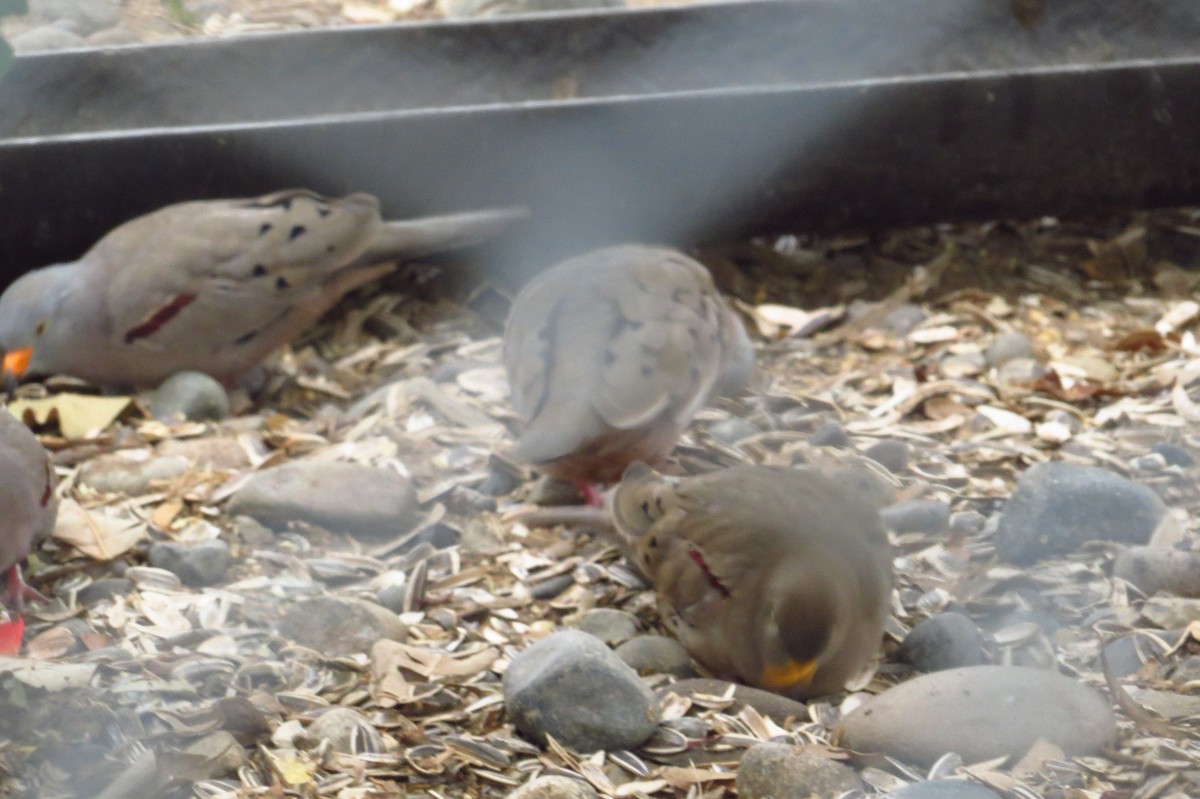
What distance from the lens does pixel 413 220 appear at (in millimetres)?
4656

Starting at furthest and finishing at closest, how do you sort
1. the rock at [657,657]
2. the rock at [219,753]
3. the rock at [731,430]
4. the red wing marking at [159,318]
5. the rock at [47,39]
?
the rock at [47,39], the red wing marking at [159,318], the rock at [731,430], the rock at [657,657], the rock at [219,753]

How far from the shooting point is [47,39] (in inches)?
224

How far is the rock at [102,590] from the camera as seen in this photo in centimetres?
318

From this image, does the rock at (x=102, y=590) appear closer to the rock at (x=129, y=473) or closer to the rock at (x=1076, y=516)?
the rock at (x=129, y=473)

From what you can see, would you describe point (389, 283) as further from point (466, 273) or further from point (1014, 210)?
point (1014, 210)

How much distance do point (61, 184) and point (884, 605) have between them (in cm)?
290

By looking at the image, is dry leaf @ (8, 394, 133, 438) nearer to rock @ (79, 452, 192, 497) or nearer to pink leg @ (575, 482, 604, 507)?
rock @ (79, 452, 192, 497)

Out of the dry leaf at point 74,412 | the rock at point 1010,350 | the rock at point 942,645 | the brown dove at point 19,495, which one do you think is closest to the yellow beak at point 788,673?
the rock at point 942,645

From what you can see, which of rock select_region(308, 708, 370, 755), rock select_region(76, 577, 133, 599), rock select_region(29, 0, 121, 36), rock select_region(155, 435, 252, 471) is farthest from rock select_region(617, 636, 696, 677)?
rock select_region(29, 0, 121, 36)

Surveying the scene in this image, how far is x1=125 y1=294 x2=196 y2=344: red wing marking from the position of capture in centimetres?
424

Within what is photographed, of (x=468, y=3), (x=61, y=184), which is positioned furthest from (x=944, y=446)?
(x=468, y=3)

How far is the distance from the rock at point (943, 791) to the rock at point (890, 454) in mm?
1381

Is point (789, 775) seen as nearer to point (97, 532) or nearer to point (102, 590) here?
point (102, 590)

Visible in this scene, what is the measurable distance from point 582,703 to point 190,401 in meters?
2.01
